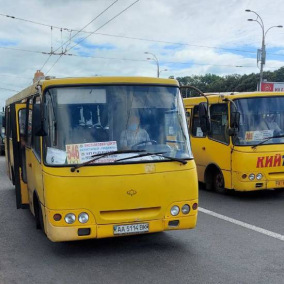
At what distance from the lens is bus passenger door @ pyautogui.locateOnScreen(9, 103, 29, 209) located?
7.11 meters

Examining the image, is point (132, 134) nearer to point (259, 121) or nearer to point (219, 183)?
point (259, 121)

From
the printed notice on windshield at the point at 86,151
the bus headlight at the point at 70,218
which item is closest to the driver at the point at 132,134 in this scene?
the printed notice on windshield at the point at 86,151

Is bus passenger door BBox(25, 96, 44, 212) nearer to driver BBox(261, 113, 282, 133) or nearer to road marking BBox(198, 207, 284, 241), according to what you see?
road marking BBox(198, 207, 284, 241)

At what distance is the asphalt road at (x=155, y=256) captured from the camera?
5.12 metres

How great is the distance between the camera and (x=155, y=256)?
591 cm

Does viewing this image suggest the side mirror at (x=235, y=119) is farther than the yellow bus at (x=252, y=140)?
No

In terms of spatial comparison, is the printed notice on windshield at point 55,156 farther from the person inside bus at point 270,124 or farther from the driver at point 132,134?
the person inside bus at point 270,124

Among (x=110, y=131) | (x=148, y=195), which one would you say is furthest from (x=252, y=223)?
(x=110, y=131)

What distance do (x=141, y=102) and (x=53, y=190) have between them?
166 cm

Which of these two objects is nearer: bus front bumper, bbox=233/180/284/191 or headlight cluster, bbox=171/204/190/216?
headlight cluster, bbox=171/204/190/216

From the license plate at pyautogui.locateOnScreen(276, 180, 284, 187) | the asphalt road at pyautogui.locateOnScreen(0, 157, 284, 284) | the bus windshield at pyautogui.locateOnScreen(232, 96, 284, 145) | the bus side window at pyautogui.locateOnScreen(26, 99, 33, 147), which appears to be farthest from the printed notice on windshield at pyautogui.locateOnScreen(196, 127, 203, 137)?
the bus side window at pyautogui.locateOnScreen(26, 99, 33, 147)

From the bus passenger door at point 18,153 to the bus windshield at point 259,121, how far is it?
4656 millimetres

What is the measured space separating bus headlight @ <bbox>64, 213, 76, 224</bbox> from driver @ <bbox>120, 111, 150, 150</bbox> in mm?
1079

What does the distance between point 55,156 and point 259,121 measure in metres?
5.64
